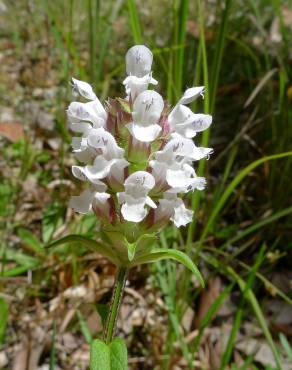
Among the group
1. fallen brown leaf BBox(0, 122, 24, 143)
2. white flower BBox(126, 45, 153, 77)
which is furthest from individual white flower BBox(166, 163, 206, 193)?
fallen brown leaf BBox(0, 122, 24, 143)

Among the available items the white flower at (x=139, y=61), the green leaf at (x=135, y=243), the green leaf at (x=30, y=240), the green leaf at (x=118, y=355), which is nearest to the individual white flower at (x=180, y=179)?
the green leaf at (x=135, y=243)

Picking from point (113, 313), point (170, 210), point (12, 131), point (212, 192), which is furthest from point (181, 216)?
point (12, 131)

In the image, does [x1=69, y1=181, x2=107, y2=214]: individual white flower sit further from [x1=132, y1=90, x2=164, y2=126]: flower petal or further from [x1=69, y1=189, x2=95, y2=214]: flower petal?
[x1=132, y1=90, x2=164, y2=126]: flower petal

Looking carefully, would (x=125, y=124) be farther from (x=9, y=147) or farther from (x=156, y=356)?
(x=9, y=147)

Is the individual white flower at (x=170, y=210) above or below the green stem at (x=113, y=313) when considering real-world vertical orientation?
above

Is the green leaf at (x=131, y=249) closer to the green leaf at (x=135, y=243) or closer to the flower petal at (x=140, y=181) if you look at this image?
the green leaf at (x=135, y=243)

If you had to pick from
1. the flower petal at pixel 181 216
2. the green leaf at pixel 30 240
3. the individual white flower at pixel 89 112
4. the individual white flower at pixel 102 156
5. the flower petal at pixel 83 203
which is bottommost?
the green leaf at pixel 30 240

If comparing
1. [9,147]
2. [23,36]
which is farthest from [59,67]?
[9,147]
